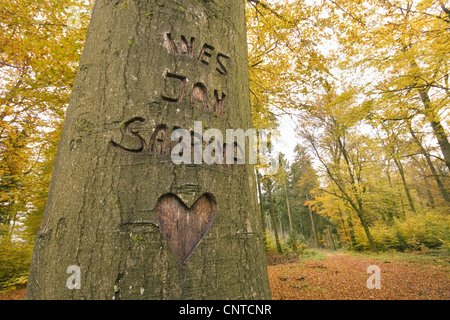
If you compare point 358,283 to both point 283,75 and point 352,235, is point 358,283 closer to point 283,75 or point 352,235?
point 283,75

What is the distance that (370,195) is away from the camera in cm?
1648

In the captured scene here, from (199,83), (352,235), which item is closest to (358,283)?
(199,83)

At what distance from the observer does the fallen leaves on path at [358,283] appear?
5.71 m

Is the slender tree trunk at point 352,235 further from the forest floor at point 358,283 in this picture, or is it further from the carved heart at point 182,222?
the carved heart at point 182,222

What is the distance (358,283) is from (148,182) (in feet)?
28.1

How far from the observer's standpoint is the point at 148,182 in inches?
31.5

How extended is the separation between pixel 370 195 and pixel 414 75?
42.6 ft

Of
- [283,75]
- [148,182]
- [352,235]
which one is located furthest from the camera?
[352,235]

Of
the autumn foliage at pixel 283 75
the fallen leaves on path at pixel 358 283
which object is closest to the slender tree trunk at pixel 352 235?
the autumn foliage at pixel 283 75

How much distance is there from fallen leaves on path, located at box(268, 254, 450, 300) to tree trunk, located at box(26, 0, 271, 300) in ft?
19.4

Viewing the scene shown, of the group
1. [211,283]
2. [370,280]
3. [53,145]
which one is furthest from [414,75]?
[53,145]

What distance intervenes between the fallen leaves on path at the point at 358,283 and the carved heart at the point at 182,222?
5954 mm
